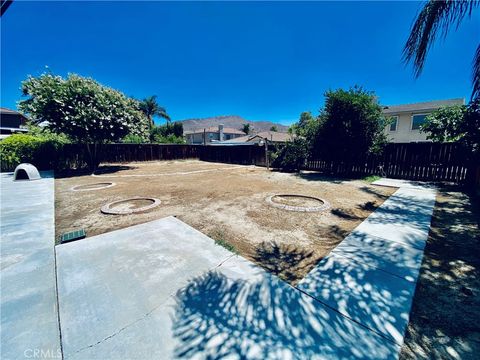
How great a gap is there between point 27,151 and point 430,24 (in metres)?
17.3

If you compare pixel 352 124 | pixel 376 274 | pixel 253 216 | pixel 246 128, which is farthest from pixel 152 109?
pixel 376 274

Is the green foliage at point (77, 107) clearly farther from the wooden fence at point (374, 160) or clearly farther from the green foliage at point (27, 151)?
the wooden fence at point (374, 160)

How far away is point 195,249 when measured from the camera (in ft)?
9.89

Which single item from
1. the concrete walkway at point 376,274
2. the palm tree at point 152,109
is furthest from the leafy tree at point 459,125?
the palm tree at point 152,109

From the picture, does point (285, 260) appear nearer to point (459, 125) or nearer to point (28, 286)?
point (28, 286)

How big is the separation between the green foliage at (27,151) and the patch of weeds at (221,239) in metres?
14.1

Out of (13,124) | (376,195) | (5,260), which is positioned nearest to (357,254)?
(376,195)

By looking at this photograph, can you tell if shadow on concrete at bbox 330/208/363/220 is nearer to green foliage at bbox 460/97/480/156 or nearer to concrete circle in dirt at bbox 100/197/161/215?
green foliage at bbox 460/97/480/156

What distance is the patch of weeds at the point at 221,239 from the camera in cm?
305

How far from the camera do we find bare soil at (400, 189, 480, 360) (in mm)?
1544

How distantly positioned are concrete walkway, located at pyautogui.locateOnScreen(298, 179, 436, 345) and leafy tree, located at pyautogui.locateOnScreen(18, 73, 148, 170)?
12485 mm

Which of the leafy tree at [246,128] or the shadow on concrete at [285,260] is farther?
the leafy tree at [246,128]

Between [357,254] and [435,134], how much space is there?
275 inches

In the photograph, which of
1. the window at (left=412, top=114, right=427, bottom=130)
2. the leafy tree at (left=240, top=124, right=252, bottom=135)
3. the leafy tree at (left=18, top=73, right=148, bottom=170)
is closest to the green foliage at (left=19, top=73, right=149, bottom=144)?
the leafy tree at (left=18, top=73, right=148, bottom=170)
